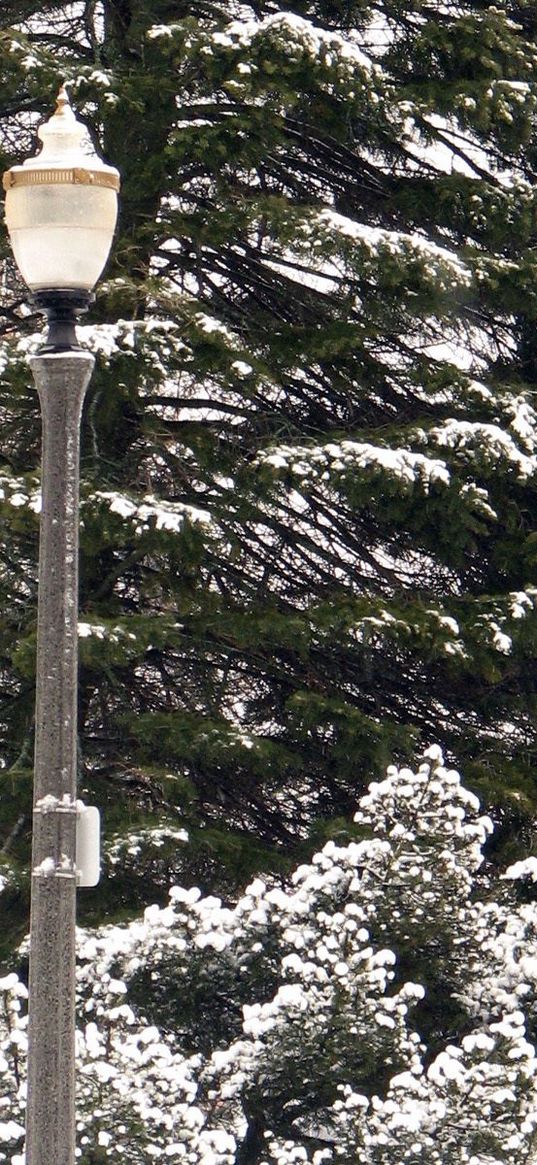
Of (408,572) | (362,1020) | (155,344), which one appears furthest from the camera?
(408,572)

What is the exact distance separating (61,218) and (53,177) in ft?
0.36

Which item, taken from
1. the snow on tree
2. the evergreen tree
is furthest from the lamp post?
the evergreen tree

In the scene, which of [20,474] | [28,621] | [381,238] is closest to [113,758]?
[28,621]

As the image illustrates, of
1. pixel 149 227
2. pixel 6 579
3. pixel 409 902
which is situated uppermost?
pixel 149 227

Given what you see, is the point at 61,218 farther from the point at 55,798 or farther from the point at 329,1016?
the point at 329,1016

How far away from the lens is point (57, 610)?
4625 millimetres

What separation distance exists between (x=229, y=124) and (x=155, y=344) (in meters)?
1.37

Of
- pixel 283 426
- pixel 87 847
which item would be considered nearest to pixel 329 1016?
pixel 87 847

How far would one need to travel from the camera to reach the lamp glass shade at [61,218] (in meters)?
4.58

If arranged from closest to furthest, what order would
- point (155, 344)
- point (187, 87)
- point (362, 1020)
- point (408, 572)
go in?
point (362, 1020), point (155, 344), point (187, 87), point (408, 572)

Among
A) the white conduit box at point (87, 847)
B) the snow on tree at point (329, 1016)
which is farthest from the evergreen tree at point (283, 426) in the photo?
the white conduit box at point (87, 847)

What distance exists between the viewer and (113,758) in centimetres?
1058

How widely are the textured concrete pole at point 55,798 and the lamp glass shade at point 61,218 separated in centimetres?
22

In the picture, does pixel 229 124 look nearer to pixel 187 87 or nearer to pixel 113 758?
pixel 187 87
